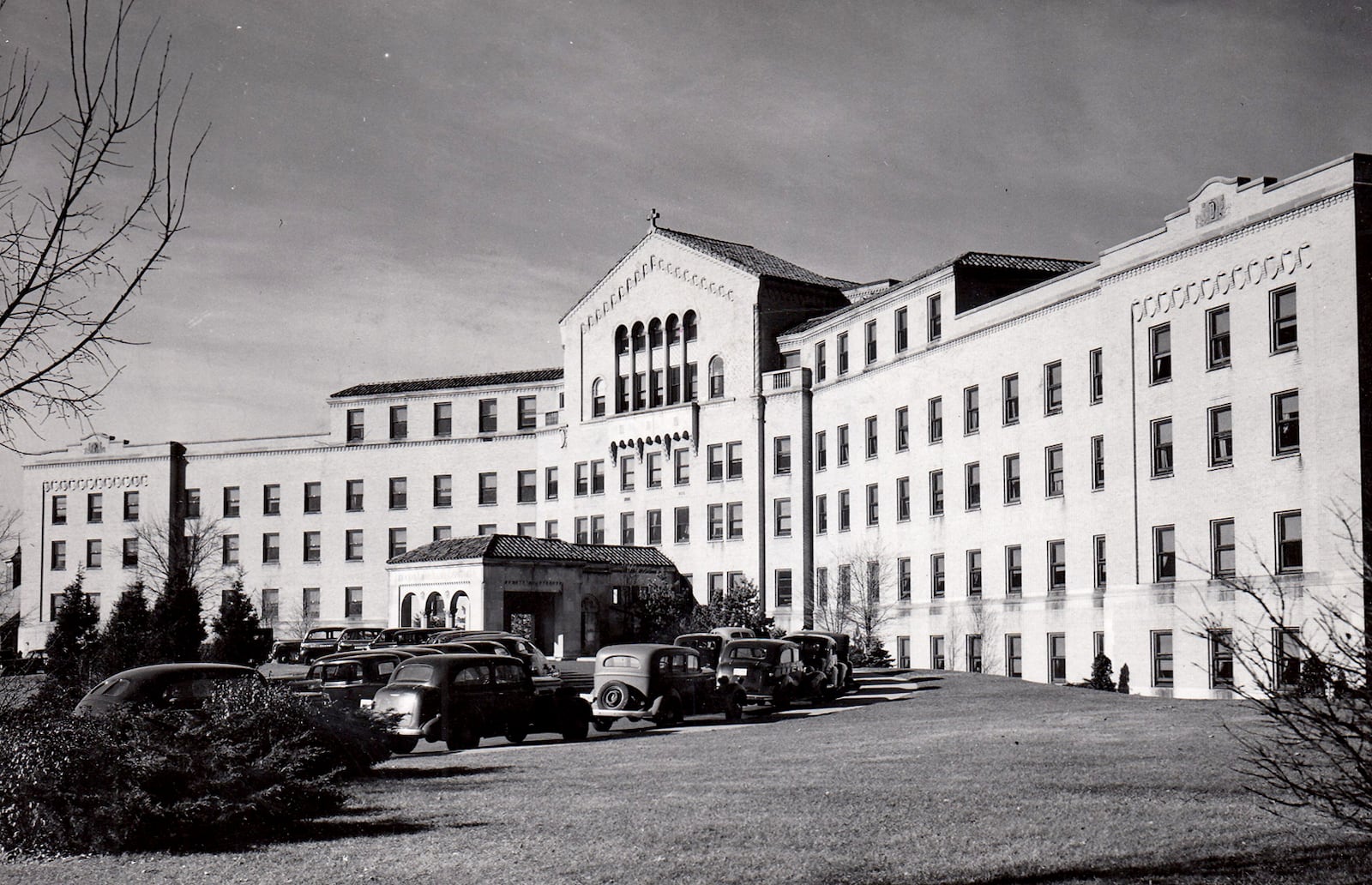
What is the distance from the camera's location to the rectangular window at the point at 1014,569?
49.0m

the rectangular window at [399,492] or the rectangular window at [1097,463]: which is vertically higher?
the rectangular window at [399,492]

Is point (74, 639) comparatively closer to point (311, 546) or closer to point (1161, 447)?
point (311, 546)

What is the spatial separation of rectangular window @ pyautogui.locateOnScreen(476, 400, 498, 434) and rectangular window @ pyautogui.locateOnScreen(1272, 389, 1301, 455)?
46.5m

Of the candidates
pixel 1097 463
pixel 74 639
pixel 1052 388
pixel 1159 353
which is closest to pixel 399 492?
pixel 74 639

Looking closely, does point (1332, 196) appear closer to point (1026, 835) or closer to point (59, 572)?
point (1026, 835)

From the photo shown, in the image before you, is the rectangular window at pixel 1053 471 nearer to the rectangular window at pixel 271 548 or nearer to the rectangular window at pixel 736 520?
the rectangular window at pixel 736 520

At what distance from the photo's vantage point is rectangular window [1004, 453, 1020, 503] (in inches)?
1945

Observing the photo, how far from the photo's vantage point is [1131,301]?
43188 mm

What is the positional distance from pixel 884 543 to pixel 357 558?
33.6 m

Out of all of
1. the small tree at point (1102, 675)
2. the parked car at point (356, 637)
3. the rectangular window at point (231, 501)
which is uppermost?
the rectangular window at point (231, 501)

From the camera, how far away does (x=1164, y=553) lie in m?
41.7

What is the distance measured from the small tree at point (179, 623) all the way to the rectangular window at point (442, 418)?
2393cm

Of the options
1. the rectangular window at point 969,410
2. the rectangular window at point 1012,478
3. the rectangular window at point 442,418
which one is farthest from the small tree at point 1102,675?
the rectangular window at point 442,418

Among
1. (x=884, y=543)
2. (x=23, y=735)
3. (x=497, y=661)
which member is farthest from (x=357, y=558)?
(x=23, y=735)
